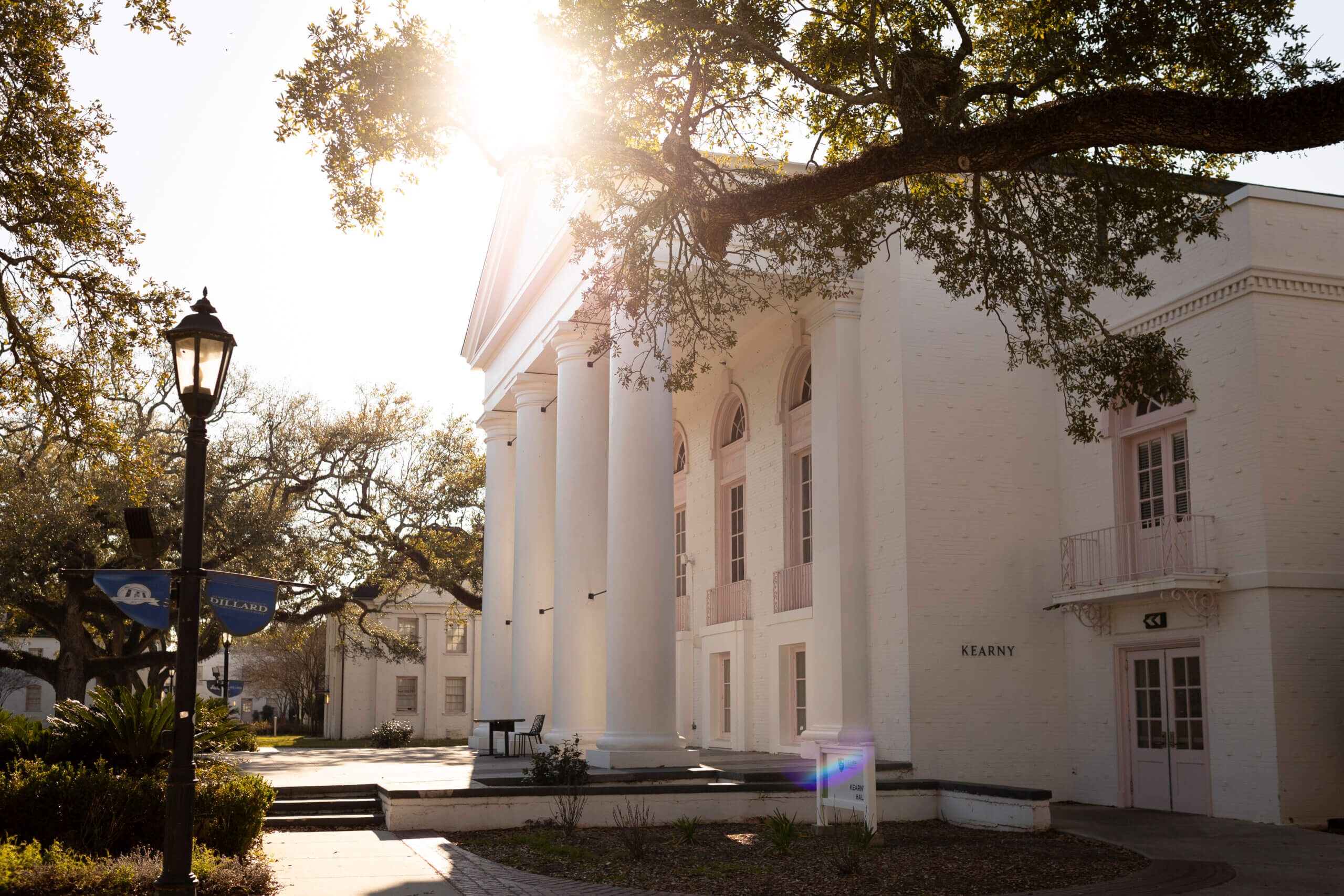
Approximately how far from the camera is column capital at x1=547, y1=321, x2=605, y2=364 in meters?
20.9

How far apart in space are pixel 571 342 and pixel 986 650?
28.4 feet

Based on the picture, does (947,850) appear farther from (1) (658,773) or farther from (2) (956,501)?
(2) (956,501)

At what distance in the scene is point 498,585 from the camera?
27672 millimetres

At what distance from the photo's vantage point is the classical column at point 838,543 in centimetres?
1838

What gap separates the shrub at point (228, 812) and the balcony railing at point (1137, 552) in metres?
11.3

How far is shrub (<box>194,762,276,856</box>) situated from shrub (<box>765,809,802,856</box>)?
4.85 meters

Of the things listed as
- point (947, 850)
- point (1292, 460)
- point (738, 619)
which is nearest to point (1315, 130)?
point (947, 850)

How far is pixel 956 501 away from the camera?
18.4 meters

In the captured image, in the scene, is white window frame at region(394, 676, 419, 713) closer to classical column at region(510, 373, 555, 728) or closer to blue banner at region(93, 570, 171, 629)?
classical column at region(510, 373, 555, 728)

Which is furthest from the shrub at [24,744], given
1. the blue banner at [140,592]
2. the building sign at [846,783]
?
the building sign at [846,783]

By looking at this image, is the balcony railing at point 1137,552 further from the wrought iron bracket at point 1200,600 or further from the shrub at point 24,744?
the shrub at point 24,744

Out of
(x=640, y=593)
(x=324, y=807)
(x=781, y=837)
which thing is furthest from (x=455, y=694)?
(x=781, y=837)

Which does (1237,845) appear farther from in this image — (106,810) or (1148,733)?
(106,810)

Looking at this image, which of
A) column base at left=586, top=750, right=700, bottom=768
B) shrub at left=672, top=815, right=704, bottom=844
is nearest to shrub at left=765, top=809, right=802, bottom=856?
shrub at left=672, top=815, right=704, bottom=844
